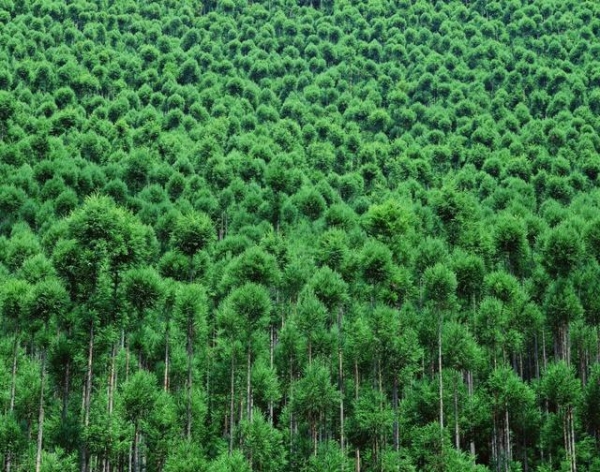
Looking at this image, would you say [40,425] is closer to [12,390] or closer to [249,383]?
[12,390]

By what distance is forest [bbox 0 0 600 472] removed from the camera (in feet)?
159

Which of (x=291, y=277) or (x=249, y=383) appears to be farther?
(x=291, y=277)

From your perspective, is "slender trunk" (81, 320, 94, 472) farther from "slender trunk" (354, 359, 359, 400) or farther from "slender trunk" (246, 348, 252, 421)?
"slender trunk" (354, 359, 359, 400)

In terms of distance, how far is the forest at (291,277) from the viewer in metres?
48.5

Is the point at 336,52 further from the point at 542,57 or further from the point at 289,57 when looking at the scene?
the point at 542,57

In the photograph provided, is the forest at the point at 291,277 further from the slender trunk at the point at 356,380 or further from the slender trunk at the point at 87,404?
the slender trunk at the point at 356,380

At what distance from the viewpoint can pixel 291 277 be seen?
200 ft

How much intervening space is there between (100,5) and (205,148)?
76648 mm

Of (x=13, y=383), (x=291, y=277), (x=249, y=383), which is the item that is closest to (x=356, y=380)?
(x=249, y=383)

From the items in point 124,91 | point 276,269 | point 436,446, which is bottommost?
point 436,446

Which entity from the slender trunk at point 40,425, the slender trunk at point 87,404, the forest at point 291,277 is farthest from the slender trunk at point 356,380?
the slender trunk at point 40,425

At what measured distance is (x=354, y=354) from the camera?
180 feet

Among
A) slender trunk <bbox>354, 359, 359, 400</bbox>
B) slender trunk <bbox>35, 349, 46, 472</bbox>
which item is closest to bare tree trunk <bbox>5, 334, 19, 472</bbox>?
slender trunk <bbox>35, 349, 46, 472</bbox>

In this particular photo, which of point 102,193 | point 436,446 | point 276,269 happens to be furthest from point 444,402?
point 102,193
